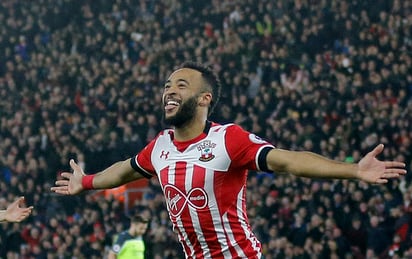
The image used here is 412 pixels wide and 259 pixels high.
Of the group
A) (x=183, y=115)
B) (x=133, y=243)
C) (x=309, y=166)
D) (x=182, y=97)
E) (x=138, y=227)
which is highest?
(x=182, y=97)

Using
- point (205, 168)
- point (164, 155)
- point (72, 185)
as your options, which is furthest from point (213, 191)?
point (72, 185)

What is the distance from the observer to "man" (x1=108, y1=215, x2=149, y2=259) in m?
11.4

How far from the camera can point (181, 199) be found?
6090 millimetres

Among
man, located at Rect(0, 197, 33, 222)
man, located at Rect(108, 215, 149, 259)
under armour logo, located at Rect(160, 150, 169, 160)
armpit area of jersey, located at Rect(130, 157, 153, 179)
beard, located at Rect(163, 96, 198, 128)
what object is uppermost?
beard, located at Rect(163, 96, 198, 128)

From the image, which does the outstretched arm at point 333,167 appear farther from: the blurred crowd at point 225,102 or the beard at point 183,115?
the blurred crowd at point 225,102

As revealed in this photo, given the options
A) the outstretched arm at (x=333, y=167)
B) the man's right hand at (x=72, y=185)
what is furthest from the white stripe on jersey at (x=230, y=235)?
the man's right hand at (x=72, y=185)

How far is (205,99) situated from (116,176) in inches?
37.3

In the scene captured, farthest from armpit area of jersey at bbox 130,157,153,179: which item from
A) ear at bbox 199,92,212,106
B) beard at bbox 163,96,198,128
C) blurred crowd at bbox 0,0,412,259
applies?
blurred crowd at bbox 0,0,412,259

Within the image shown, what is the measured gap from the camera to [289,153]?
5.74 m

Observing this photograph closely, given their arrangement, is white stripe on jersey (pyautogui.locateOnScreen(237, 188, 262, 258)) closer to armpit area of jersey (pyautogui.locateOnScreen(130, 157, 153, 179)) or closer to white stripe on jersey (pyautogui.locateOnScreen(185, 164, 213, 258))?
white stripe on jersey (pyautogui.locateOnScreen(185, 164, 213, 258))

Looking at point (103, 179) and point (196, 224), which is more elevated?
point (103, 179)

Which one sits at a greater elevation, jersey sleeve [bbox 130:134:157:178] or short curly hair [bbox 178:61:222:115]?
short curly hair [bbox 178:61:222:115]

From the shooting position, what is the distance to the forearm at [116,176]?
22.0 feet

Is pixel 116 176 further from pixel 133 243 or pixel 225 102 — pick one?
pixel 225 102
